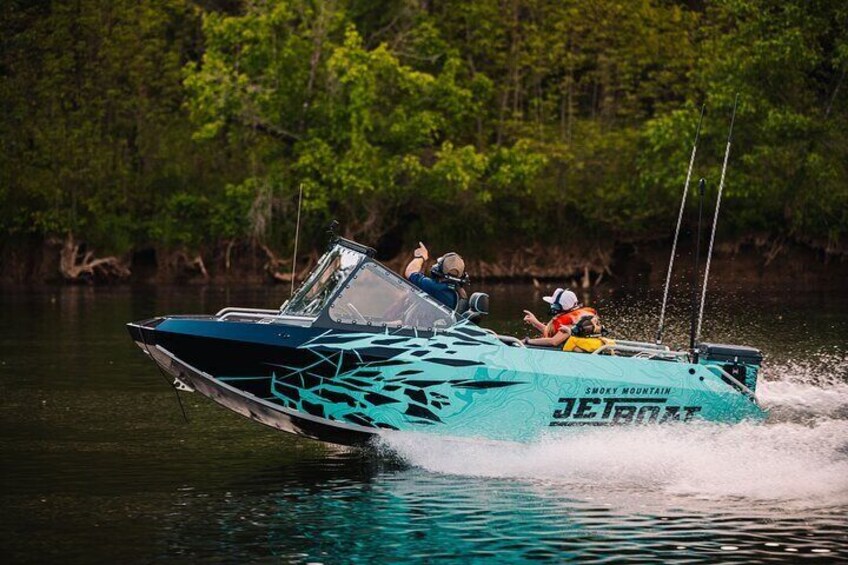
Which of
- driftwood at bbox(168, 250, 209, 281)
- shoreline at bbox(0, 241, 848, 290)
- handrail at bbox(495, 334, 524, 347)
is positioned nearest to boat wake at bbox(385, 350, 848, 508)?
handrail at bbox(495, 334, 524, 347)

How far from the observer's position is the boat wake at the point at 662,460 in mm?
15734

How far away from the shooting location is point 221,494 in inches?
608

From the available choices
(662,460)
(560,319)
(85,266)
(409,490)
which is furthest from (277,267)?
(409,490)

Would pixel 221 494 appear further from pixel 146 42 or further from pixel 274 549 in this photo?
pixel 146 42

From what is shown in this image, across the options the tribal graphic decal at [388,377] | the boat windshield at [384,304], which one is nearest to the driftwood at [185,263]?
the boat windshield at [384,304]

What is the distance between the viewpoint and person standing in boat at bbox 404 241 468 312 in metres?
17.0

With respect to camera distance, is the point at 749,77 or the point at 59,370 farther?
the point at 749,77

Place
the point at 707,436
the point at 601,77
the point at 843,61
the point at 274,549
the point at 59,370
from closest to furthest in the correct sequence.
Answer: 1. the point at 274,549
2. the point at 707,436
3. the point at 59,370
4. the point at 843,61
5. the point at 601,77

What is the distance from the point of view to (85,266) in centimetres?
5800

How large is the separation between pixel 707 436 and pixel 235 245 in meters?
43.9

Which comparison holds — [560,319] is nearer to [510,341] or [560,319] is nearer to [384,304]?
[510,341]

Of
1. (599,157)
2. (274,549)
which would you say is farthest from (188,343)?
(599,157)

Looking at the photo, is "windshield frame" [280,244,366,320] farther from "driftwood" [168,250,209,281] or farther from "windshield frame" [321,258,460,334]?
"driftwood" [168,250,209,281]

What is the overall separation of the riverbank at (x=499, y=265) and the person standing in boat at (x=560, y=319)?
122ft
